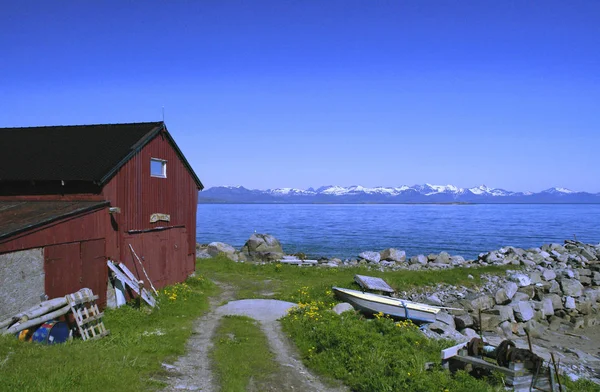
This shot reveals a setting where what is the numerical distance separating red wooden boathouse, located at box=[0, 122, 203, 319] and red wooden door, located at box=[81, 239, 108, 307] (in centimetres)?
4

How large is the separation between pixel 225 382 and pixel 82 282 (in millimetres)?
8741

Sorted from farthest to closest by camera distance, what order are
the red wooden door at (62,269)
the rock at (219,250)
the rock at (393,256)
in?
1. the rock at (393,256)
2. the rock at (219,250)
3. the red wooden door at (62,269)

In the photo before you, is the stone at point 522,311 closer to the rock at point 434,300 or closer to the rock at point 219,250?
the rock at point 434,300

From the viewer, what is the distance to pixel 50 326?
47.0ft

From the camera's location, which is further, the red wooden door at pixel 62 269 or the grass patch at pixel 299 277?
the grass patch at pixel 299 277

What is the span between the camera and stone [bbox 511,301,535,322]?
24.5 metres

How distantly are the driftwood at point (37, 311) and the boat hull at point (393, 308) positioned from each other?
11782mm

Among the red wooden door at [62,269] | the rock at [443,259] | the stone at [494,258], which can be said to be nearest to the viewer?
the red wooden door at [62,269]

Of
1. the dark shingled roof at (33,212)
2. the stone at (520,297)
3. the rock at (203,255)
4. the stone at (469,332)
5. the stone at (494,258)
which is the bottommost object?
the stone at (469,332)

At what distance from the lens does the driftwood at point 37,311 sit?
13586 mm

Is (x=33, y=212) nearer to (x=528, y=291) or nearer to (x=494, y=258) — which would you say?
(x=528, y=291)

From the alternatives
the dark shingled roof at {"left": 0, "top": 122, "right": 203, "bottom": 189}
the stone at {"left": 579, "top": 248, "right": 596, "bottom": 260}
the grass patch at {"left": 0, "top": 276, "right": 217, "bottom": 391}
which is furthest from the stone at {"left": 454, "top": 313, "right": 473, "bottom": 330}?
the stone at {"left": 579, "top": 248, "right": 596, "bottom": 260}

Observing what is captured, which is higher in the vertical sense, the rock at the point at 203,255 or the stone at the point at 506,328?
the rock at the point at 203,255

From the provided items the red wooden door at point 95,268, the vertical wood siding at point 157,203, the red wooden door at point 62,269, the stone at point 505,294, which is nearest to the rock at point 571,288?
the stone at point 505,294
